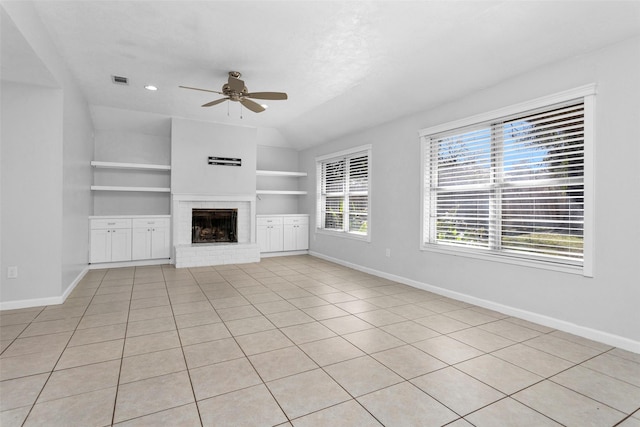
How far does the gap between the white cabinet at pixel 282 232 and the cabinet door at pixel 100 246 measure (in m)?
2.75

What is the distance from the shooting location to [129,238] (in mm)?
5953

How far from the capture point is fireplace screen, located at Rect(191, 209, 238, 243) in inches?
259

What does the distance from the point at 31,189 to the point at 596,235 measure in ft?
18.5

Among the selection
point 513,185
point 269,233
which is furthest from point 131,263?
point 513,185

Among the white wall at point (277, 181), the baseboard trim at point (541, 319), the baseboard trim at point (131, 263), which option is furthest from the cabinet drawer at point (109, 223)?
the baseboard trim at point (541, 319)

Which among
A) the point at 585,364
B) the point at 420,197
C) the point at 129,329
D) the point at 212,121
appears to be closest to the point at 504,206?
the point at 420,197

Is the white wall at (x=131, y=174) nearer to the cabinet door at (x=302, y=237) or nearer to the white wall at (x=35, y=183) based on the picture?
the white wall at (x=35, y=183)

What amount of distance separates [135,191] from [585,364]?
7.25 metres

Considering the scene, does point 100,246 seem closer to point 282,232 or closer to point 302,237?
point 282,232

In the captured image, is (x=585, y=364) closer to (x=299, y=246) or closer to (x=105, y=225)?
(x=299, y=246)

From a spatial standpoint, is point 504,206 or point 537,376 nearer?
point 537,376

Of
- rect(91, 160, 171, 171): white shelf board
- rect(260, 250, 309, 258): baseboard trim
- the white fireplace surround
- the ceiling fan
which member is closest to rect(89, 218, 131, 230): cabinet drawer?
the white fireplace surround

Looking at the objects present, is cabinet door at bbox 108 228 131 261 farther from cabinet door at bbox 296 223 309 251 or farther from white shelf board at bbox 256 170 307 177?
cabinet door at bbox 296 223 309 251

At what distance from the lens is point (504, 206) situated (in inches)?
141
